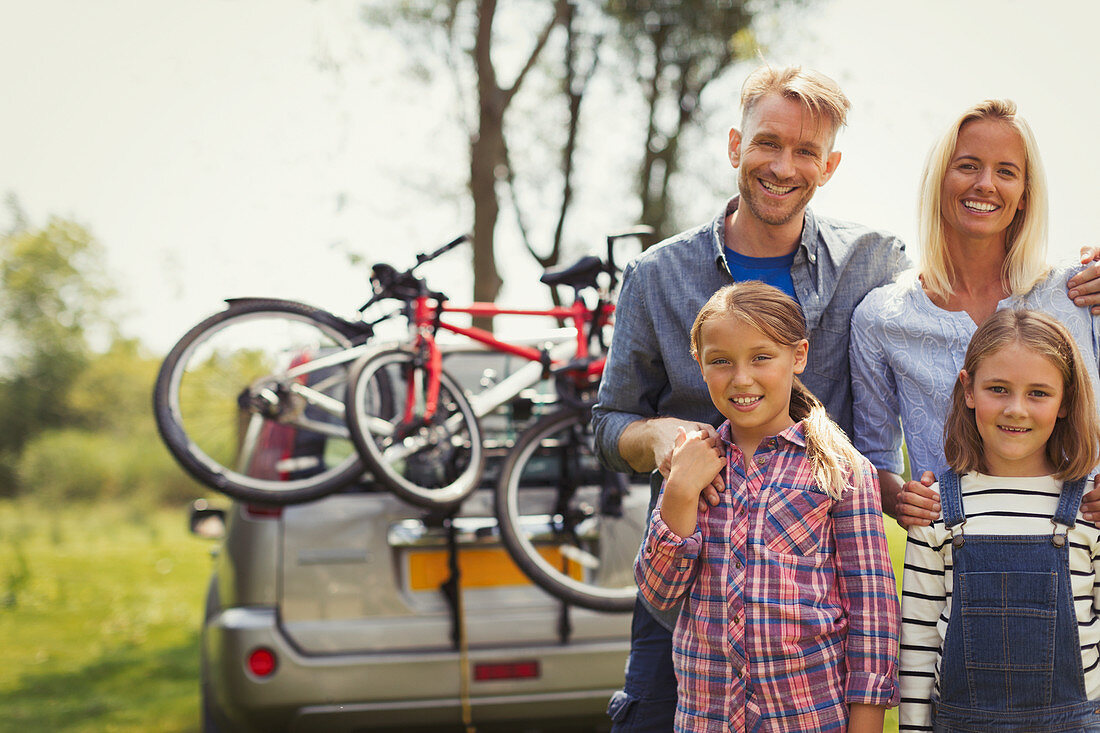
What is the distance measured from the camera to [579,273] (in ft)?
14.2

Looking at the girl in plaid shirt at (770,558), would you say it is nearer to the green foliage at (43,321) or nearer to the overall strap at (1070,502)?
the overall strap at (1070,502)

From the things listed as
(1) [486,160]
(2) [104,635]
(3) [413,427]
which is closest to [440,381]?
(3) [413,427]

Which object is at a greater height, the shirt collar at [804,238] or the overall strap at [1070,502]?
the shirt collar at [804,238]

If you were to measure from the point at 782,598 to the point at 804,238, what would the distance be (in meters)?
0.87

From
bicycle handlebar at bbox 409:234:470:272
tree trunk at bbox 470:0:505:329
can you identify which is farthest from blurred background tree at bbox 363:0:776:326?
bicycle handlebar at bbox 409:234:470:272

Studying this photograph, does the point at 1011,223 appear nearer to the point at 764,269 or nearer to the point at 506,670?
the point at 764,269

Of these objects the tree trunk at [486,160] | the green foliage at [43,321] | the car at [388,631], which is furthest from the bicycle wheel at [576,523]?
the green foliage at [43,321]

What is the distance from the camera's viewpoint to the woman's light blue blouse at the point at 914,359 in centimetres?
209

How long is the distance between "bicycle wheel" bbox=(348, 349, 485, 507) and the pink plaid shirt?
1.78 m

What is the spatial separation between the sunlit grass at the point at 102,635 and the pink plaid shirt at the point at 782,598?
12.7ft

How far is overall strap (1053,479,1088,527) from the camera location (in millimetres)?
1872

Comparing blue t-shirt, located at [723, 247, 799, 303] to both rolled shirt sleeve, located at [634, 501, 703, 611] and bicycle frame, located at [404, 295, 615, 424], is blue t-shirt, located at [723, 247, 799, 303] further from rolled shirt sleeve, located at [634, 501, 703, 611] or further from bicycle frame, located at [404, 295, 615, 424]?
bicycle frame, located at [404, 295, 615, 424]

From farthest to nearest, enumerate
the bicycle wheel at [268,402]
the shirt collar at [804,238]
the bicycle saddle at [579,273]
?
the bicycle saddle at [579,273]
the bicycle wheel at [268,402]
the shirt collar at [804,238]

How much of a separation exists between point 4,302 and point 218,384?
66.9ft
